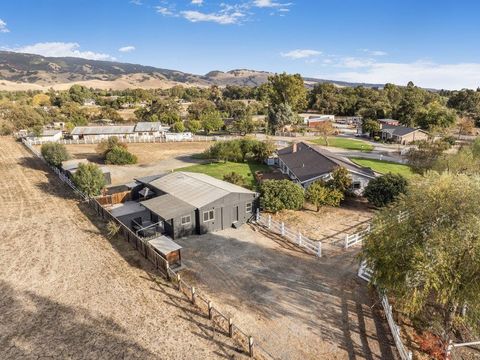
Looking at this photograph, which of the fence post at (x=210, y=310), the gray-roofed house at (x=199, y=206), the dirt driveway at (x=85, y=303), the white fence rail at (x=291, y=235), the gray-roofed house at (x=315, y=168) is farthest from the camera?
the gray-roofed house at (x=315, y=168)

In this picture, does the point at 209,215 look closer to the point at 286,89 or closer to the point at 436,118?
the point at 286,89

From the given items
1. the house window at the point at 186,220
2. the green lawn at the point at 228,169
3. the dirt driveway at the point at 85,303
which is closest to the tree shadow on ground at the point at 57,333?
the dirt driveway at the point at 85,303

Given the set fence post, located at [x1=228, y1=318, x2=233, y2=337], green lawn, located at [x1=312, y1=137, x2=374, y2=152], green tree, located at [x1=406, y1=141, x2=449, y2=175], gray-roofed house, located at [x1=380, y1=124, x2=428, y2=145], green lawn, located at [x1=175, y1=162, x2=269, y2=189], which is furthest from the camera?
gray-roofed house, located at [x1=380, y1=124, x2=428, y2=145]

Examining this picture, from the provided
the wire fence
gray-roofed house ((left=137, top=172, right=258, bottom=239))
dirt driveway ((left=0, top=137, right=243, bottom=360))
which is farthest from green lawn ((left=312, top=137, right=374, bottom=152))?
dirt driveway ((left=0, top=137, right=243, bottom=360))

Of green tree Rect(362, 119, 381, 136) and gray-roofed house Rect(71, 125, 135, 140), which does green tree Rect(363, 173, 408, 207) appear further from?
gray-roofed house Rect(71, 125, 135, 140)

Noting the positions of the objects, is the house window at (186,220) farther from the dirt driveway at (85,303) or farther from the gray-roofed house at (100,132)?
the gray-roofed house at (100,132)

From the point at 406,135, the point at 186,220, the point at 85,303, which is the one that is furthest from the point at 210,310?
the point at 406,135

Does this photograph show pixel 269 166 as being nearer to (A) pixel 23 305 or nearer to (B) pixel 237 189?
(B) pixel 237 189
